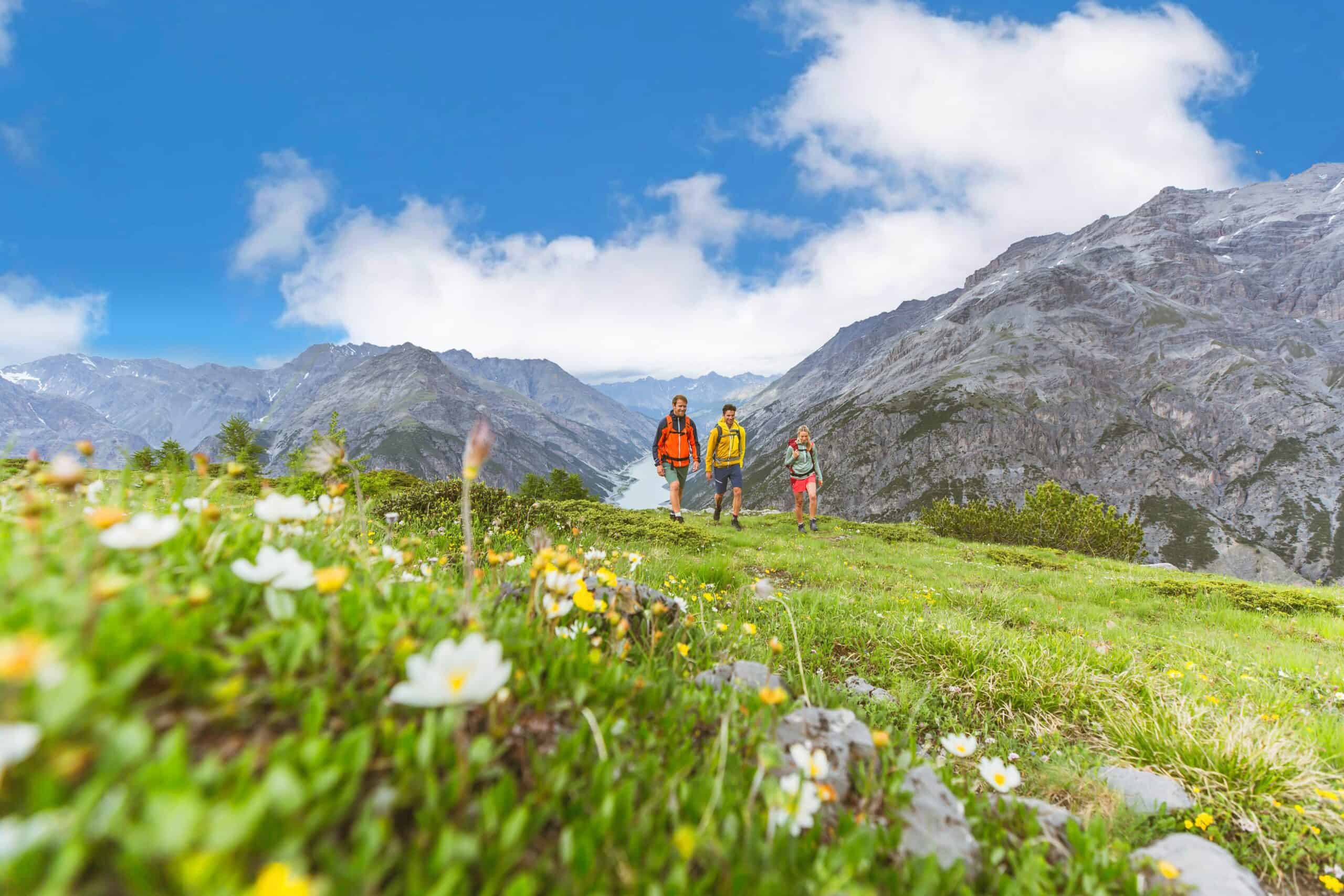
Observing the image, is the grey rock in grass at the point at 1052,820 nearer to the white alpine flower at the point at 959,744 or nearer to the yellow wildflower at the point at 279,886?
the white alpine flower at the point at 959,744

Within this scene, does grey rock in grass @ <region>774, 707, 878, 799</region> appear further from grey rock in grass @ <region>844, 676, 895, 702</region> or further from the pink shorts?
the pink shorts

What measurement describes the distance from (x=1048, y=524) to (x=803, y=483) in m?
21.1

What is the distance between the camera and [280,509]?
83.6 inches

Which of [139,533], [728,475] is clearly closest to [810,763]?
[139,533]

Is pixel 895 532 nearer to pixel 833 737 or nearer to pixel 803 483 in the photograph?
pixel 803 483

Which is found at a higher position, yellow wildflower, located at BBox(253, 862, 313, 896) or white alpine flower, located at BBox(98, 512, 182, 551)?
white alpine flower, located at BBox(98, 512, 182, 551)

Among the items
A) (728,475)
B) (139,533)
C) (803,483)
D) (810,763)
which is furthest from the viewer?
(803,483)

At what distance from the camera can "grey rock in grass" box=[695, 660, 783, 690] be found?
2.66m

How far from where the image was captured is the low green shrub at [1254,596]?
11.1 meters

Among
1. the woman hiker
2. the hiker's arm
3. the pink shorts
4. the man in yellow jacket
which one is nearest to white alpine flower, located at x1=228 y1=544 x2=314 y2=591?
the hiker's arm

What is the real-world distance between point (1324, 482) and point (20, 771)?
29489 centimetres

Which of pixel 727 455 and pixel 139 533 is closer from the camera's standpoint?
pixel 139 533

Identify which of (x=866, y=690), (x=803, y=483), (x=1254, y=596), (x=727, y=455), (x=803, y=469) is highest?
(x=727, y=455)

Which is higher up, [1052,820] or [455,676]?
[455,676]
